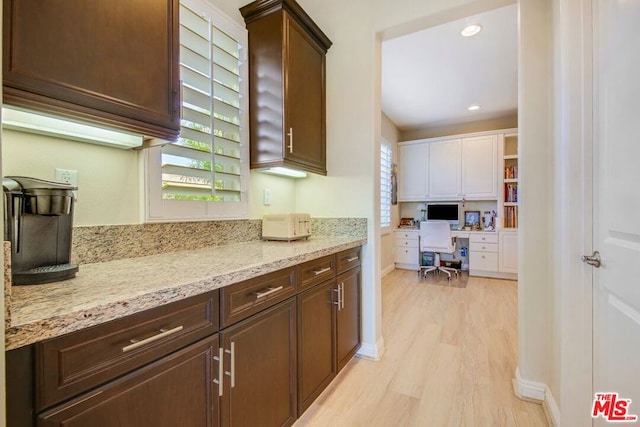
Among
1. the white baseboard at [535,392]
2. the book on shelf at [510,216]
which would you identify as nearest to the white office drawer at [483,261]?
the book on shelf at [510,216]

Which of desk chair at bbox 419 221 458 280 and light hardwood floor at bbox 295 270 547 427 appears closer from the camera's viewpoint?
light hardwood floor at bbox 295 270 547 427

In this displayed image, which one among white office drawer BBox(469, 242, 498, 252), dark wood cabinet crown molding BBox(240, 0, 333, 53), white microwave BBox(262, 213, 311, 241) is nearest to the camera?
dark wood cabinet crown molding BBox(240, 0, 333, 53)

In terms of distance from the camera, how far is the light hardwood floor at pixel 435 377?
1.51 meters

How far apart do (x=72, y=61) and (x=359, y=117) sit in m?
1.66

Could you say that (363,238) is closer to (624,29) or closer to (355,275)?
(355,275)

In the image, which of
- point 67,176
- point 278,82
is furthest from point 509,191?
point 67,176

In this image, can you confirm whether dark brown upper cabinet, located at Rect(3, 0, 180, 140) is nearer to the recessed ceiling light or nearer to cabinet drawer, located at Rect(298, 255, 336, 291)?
cabinet drawer, located at Rect(298, 255, 336, 291)

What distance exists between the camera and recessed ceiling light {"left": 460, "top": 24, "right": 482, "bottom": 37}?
2.50m

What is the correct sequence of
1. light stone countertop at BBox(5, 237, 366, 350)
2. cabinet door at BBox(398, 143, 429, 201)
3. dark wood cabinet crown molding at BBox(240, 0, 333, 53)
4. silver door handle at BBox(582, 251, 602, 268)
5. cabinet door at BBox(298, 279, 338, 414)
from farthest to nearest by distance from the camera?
cabinet door at BBox(398, 143, 429, 201) → dark wood cabinet crown molding at BBox(240, 0, 333, 53) → cabinet door at BBox(298, 279, 338, 414) → silver door handle at BBox(582, 251, 602, 268) → light stone countertop at BBox(5, 237, 366, 350)

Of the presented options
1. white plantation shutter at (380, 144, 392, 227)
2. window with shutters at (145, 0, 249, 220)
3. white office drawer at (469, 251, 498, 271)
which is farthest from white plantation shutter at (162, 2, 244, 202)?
white office drawer at (469, 251, 498, 271)

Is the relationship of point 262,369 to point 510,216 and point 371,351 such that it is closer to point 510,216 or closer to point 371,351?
point 371,351

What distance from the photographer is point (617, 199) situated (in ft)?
3.44

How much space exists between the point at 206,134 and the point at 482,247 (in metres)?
4.51

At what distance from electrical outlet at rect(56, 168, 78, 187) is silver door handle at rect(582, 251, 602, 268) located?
215 cm
